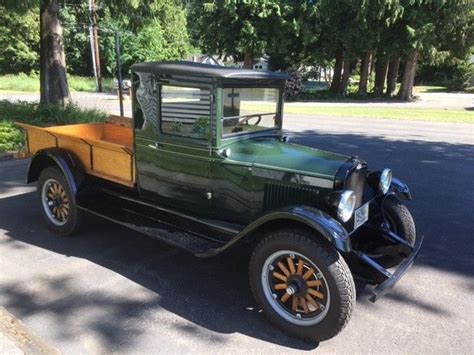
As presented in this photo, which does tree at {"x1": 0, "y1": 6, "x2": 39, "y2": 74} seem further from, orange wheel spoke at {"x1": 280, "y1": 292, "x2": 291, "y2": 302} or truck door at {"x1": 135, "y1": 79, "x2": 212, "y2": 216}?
orange wheel spoke at {"x1": 280, "y1": 292, "x2": 291, "y2": 302}

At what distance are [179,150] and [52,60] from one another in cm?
887

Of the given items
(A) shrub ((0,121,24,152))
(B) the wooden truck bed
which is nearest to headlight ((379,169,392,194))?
(B) the wooden truck bed

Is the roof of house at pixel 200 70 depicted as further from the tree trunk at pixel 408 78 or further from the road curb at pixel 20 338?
the tree trunk at pixel 408 78

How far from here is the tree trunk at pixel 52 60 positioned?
11.1 meters

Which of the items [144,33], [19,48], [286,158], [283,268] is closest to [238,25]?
[144,33]

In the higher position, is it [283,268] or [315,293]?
[283,268]

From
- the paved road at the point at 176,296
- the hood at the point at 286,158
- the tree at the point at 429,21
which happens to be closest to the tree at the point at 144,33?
the paved road at the point at 176,296

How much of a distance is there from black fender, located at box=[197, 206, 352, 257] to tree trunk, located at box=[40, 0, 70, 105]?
9674 millimetres

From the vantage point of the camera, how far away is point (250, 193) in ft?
11.9

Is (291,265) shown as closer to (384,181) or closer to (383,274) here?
(383,274)

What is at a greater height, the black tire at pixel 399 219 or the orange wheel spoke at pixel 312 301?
the black tire at pixel 399 219

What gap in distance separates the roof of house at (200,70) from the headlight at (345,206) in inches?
50.7

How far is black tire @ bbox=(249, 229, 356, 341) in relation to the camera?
114 inches

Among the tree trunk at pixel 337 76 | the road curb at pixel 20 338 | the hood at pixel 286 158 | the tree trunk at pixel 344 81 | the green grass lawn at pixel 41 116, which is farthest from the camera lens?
the tree trunk at pixel 337 76
